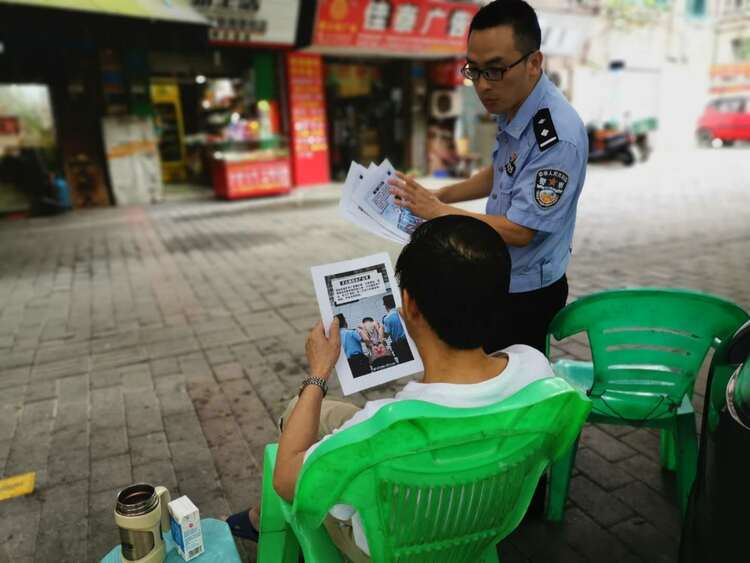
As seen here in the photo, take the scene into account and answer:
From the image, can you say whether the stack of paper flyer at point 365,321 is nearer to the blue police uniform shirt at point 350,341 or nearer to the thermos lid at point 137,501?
the blue police uniform shirt at point 350,341

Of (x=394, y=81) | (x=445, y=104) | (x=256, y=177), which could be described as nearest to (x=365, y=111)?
(x=394, y=81)

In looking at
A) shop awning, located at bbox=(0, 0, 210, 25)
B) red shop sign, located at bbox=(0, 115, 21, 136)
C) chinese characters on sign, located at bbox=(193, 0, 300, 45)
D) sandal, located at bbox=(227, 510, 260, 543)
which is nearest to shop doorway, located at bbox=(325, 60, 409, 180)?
chinese characters on sign, located at bbox=(193, 0, 300, 45)

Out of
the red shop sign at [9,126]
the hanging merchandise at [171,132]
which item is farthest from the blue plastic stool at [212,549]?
the hanging merchandise at [171,132]

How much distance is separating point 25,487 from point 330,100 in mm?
12895

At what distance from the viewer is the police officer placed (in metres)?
1.70

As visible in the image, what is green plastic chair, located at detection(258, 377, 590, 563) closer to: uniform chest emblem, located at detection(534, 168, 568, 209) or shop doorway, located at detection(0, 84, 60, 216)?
uniform chest emblem, located at detection(534, 168, 568, 209)

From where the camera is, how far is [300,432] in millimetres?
1235

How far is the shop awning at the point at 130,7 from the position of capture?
672 centimetres

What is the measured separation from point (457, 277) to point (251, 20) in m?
11.4

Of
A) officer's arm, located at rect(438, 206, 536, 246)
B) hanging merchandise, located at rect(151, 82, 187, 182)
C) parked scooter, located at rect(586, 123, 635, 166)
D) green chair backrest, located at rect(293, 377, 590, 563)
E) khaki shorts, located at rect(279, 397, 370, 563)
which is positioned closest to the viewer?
green chair backrest, located at rect(293, 377, 590, 563)

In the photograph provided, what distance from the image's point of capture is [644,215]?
8430mm

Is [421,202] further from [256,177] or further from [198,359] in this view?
[256,177]

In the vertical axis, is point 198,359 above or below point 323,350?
below

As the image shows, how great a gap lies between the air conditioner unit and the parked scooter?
3920 mm
